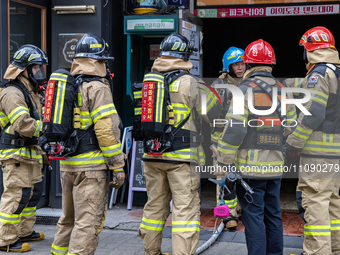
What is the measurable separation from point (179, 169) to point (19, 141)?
1853 mm

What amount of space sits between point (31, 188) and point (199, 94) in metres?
2.17

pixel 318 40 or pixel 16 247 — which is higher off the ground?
pixel 318 40

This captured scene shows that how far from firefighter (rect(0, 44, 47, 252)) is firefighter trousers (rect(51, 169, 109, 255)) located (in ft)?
2.89

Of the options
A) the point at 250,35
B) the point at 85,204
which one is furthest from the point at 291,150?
the point at 250,35

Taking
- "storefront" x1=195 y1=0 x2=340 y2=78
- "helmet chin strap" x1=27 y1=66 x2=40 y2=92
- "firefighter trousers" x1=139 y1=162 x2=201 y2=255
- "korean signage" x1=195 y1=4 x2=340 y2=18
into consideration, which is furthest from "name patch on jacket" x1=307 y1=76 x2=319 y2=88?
"storefront" x1=195 y1=0 x2=340 y2=78

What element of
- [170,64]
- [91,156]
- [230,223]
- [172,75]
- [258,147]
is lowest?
[230,223]

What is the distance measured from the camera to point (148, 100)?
4281mm

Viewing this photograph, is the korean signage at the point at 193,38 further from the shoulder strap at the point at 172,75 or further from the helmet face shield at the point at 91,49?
the helmet face shield at the point at 91,49

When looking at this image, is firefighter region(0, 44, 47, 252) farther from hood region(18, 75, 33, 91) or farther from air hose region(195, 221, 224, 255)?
air hose region(195, 221, 224, 255)

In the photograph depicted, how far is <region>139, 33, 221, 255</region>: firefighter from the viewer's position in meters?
4.27

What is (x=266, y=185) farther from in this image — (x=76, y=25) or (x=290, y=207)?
(x=76, y=25)

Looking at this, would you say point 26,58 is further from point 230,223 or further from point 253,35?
point 253,35

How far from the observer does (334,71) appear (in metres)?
4.44

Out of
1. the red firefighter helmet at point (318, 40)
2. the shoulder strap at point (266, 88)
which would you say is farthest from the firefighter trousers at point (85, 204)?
the red firefighter helmet at point (318, 40)
